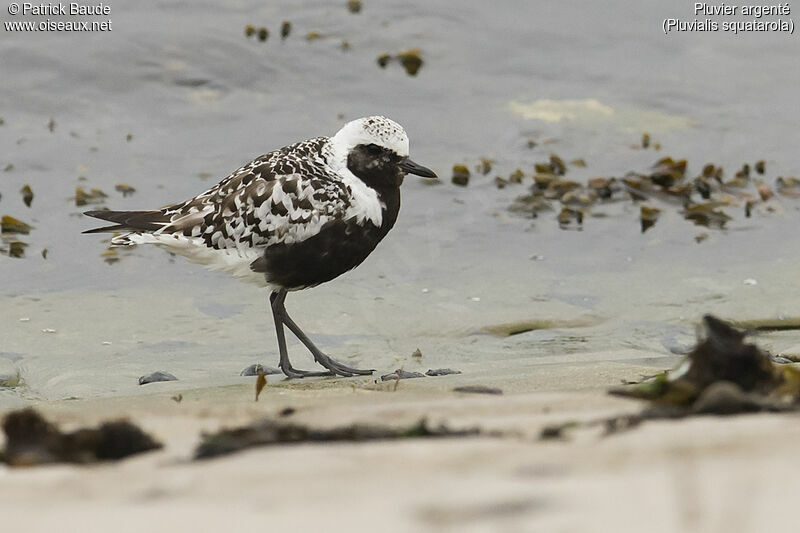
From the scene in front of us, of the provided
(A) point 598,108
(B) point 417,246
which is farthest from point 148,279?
(A) point 598,108

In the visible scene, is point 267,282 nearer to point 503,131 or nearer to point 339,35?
point 503,131

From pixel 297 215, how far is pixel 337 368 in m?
0.97

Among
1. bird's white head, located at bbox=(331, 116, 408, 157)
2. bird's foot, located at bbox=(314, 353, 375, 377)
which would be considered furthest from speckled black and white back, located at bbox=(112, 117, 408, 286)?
bird's foot, located at bbox=(314, 353, 375, 377)

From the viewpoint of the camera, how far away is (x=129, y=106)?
37.6 ft

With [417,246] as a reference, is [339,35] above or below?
above

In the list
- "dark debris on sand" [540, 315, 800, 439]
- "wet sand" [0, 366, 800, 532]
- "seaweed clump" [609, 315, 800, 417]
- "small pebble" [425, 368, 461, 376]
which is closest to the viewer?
"wet sand" [0, 366, 800, 532]

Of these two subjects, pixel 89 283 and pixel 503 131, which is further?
pixel 503 131

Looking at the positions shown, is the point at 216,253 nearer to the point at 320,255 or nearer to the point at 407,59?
the point at 320,255

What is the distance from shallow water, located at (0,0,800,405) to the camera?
7375 mm

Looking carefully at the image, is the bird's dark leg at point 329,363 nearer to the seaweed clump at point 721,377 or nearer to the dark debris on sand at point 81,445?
the seaweed clump at point 721,377

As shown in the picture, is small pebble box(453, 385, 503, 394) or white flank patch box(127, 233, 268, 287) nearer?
small pebble box(453, 385, 503, 394)

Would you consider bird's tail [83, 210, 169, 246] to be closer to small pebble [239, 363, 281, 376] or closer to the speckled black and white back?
the speckled black and white back

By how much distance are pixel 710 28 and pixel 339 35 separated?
15.1ft

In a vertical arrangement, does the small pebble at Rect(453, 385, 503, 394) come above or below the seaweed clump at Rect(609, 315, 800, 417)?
below
